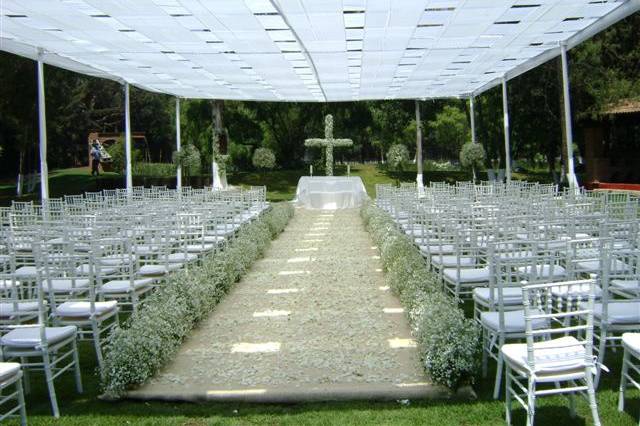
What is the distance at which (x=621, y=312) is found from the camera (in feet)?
14.3

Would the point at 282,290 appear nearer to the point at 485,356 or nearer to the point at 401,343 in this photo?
the point at 401,343

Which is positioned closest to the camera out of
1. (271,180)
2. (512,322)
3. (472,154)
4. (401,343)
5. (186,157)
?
(512,322)

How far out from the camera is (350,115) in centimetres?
3184

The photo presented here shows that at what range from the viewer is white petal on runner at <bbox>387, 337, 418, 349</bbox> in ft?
17.2

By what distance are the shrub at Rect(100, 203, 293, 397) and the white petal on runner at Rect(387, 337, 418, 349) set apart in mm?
1707

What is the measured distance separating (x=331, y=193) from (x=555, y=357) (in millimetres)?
16081

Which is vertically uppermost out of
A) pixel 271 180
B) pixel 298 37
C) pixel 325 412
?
pixel 298 37

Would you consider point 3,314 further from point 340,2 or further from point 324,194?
point 324,194

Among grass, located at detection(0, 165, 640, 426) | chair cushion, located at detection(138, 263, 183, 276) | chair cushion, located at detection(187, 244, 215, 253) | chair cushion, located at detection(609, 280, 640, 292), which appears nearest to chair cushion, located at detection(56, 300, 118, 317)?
grass, located at detection(0, 165, 640, 426)

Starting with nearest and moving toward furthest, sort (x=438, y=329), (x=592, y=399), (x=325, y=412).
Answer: (x=592, y=399) < (x=325, y=412) < (x=438, y=329)

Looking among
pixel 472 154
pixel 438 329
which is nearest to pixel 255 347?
pixel 438 329

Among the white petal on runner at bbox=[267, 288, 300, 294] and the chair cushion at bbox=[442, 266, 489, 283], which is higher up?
the chair cushion at bbox=[442, 266, 489, 283]

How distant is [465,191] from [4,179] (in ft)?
95.8

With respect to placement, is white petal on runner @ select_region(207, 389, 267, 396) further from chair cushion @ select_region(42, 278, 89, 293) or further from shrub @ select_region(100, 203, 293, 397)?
chair cushion @ select_region(42, 278, 89, 293)
